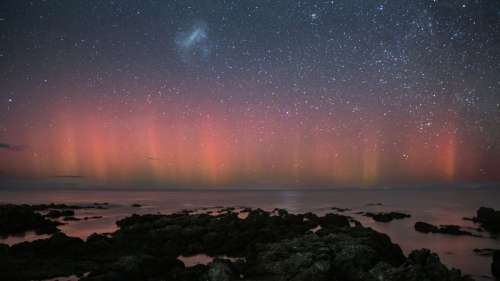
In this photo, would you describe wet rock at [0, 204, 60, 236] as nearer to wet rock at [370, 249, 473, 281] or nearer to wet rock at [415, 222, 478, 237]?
wet rock at [370, 249, 473, 281]

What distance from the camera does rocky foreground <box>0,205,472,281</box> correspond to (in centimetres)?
1773

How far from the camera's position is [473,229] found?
41.3m

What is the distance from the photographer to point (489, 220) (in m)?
42.5

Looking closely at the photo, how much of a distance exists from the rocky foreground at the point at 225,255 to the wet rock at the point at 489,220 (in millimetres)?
23229

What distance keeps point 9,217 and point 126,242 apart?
21.2 m

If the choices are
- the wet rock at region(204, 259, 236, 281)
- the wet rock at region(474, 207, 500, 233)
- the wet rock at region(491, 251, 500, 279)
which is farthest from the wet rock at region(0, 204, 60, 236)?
the wet rock at region(474, 207, 500, 233)

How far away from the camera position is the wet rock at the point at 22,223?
36219 mm

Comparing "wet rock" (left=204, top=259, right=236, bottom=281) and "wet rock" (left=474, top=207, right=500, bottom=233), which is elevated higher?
"wet rock" (left=204, top=259, right=236, bottom=281)

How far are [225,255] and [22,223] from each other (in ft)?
84.9

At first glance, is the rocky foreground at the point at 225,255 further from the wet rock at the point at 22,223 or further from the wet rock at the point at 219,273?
the wet rock at the point at 22,223

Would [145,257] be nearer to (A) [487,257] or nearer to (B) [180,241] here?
(B) [180,241]

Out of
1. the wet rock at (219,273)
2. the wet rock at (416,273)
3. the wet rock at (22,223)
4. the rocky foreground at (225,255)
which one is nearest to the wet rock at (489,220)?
the rocky foreground at (225,255)

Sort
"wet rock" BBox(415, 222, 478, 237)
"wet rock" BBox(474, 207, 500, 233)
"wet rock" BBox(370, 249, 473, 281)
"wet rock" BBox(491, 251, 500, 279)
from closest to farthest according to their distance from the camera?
1. "wet rock" BBox(370, 249, 473, 281)
2. "wet rock" BBox(491, 251, 500, 279)
3. "wet rock" BBox(415, 222, 478, 237)
4. "wet rock" BBox(474, 207, 500, 233)

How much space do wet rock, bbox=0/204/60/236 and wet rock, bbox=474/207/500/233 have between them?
48780 millimetres
